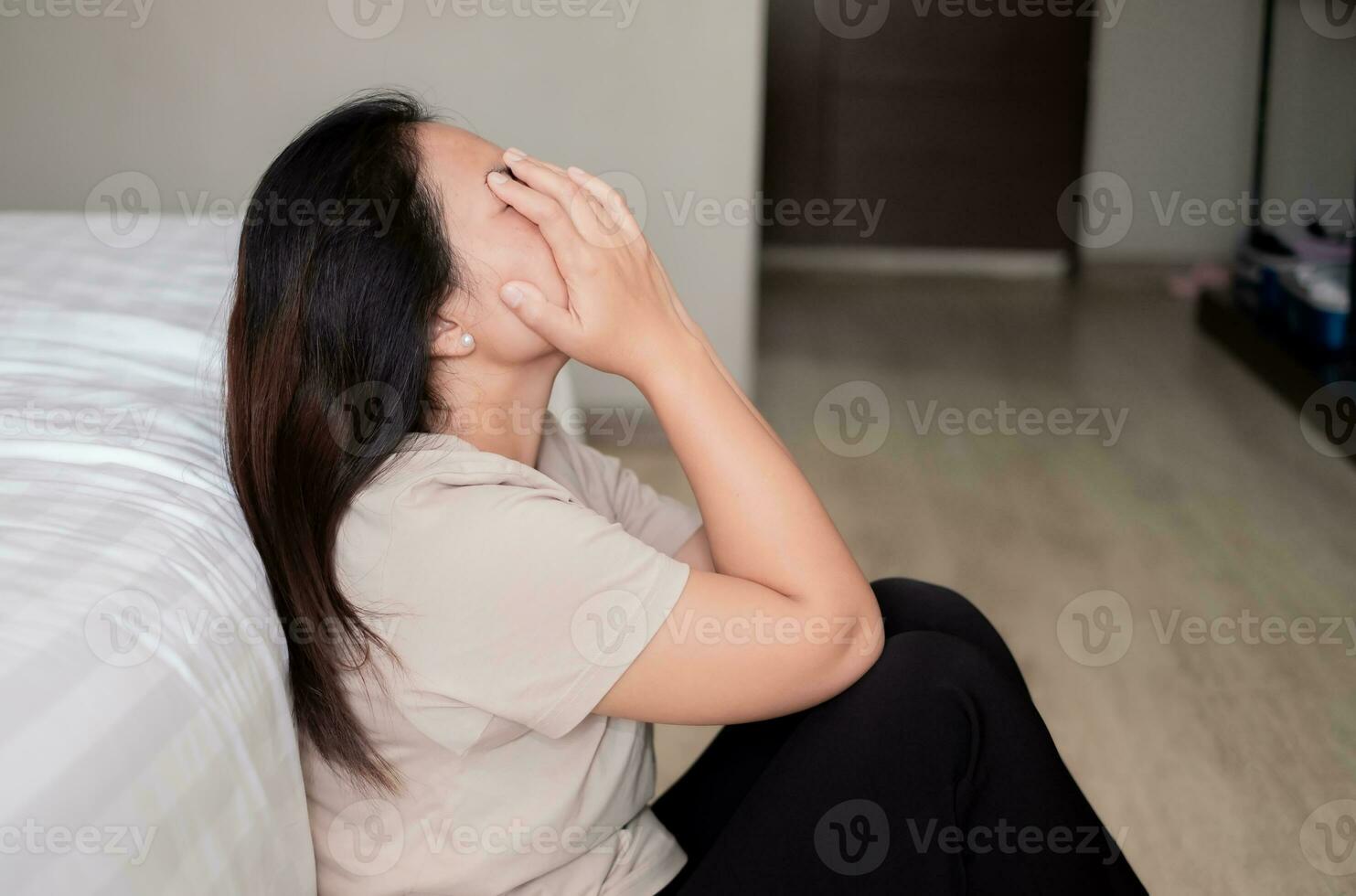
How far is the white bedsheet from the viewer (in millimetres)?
682

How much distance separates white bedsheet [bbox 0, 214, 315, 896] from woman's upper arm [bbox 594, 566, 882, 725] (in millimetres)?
239

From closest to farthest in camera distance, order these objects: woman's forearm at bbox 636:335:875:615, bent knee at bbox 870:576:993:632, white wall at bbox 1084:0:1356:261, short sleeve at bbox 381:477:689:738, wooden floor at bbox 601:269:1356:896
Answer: short sleeve at bbox 381:477:689:738, woman's forearm at bbox 636:335:875:615, bent knee at bbox 870:576:993:632, wooden floor at bbox 601:269:1356:896, white wall at bbox 1084:0:1356:261

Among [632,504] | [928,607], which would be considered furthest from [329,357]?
[928,607]

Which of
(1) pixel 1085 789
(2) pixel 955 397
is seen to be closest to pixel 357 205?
(1) pixel 1085 789

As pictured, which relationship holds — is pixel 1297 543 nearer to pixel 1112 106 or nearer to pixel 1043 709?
pixel 1043 709

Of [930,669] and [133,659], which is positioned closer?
[133,659]

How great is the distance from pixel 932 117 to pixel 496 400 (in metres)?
4.13

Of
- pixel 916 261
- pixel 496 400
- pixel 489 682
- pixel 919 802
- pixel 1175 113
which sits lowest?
pixel 916 261

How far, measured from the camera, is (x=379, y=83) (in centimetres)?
288

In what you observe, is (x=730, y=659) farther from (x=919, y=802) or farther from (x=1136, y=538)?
(x=1136, y=538)

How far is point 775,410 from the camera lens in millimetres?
3295

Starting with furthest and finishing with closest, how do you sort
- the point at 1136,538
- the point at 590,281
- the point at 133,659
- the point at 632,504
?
the point at 1136,538
the point at 632,504
the point at 590,281
the point at 133,659

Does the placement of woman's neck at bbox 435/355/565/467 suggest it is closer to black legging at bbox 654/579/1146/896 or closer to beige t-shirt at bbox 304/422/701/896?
beige t-shirt at bbox 304/422/701/896

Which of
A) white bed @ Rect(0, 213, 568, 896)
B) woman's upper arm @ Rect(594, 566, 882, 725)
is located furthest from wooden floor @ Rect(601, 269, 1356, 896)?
white bed @ Rect(0, 213, 568, 896)
